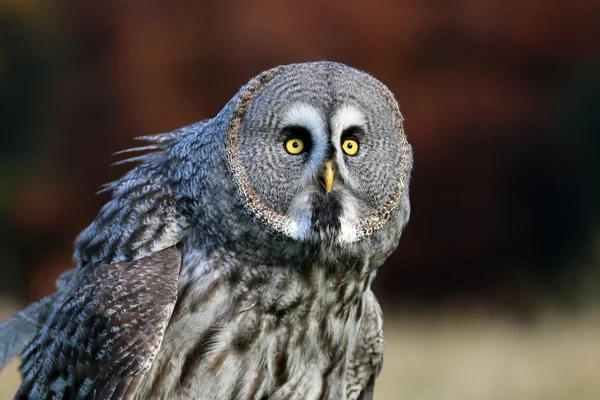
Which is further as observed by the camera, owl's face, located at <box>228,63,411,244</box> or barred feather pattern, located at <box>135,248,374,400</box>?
barred feather pattern, located at <box>135,248,374,400</box>

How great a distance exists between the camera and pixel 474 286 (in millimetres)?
9852

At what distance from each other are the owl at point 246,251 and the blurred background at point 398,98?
20.0 ft

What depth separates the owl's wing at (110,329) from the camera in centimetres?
297

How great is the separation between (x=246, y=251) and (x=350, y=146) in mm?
506

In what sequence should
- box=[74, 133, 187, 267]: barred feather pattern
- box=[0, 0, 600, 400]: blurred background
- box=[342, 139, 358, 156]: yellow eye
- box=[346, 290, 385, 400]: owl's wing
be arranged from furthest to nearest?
box=[0, 0, 600, 400]: blurred background
box=[346, 290, 385, 400]: owl's wing
box=[74, 133, 187, 267]: barred feather pattern
box=[342, 139, 358, 156]: yellow eye

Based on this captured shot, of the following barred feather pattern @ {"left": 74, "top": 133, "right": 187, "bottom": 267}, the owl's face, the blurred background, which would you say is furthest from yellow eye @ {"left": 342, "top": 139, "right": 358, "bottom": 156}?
the blurred background

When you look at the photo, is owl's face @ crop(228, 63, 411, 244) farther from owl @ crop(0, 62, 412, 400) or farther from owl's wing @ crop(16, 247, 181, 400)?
owl's wing @ crop(16, 247, 181, 400)

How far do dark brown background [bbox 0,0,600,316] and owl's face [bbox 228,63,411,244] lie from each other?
6326 mm

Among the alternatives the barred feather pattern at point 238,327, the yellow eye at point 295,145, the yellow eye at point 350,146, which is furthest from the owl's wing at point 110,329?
the yellow eye at point 350,146

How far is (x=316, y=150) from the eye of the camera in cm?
298

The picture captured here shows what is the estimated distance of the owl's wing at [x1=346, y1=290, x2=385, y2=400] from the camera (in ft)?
12.5

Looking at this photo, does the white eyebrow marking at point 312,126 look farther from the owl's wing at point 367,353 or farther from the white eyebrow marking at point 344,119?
the owl's wing at point 367,353

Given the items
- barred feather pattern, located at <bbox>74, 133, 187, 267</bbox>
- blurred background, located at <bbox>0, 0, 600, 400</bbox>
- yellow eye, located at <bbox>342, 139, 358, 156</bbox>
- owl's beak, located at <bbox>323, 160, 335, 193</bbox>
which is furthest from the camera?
blurred background, located at <bbox>0, 0, 600, 400</bbox>

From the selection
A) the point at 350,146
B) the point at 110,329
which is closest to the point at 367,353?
the point at 350,146
